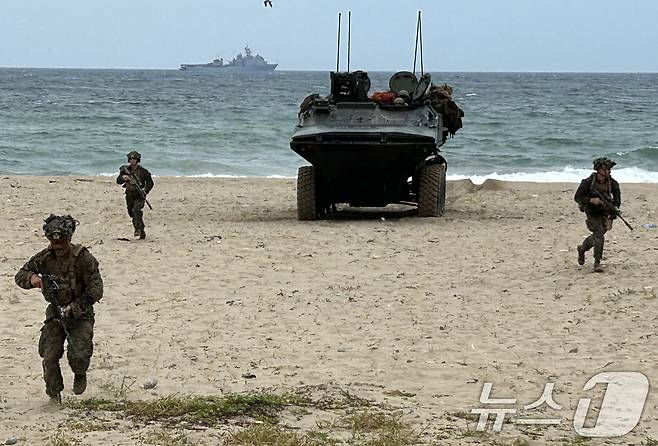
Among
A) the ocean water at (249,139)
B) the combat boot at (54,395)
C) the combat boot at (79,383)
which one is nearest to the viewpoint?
the combat boot at (54,395)

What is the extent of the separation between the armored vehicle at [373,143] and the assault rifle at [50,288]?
294 inches

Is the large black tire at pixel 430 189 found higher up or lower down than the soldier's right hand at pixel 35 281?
lower down

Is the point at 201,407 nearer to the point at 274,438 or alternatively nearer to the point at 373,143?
the point at 274,438

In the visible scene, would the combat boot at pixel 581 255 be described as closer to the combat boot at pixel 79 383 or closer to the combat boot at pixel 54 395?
the combat boot at pixel 79 383

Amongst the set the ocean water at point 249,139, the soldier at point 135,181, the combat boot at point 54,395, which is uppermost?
the soldier at point 135,181

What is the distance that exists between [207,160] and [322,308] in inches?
743

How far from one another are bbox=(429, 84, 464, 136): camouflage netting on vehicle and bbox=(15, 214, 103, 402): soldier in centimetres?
921

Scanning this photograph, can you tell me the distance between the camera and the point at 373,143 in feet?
44.7

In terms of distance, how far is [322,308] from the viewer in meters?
9.50

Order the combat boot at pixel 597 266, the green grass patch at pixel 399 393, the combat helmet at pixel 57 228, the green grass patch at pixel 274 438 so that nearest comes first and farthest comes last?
the green grass patch at pixel 274 438
the combat helmet at pixel 57 228
the green grass patch at pixel 399 393
the combat boot at pixel 597 266

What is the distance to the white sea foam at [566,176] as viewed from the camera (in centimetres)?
2453

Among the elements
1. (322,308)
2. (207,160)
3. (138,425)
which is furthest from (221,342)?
(207,160)

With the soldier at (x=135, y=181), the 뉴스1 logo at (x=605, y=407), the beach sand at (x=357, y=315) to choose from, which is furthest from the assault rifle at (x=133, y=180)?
the 뉴스1 logo at (x=605, y=407)

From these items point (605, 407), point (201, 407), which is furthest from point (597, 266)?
point (201, 407)
